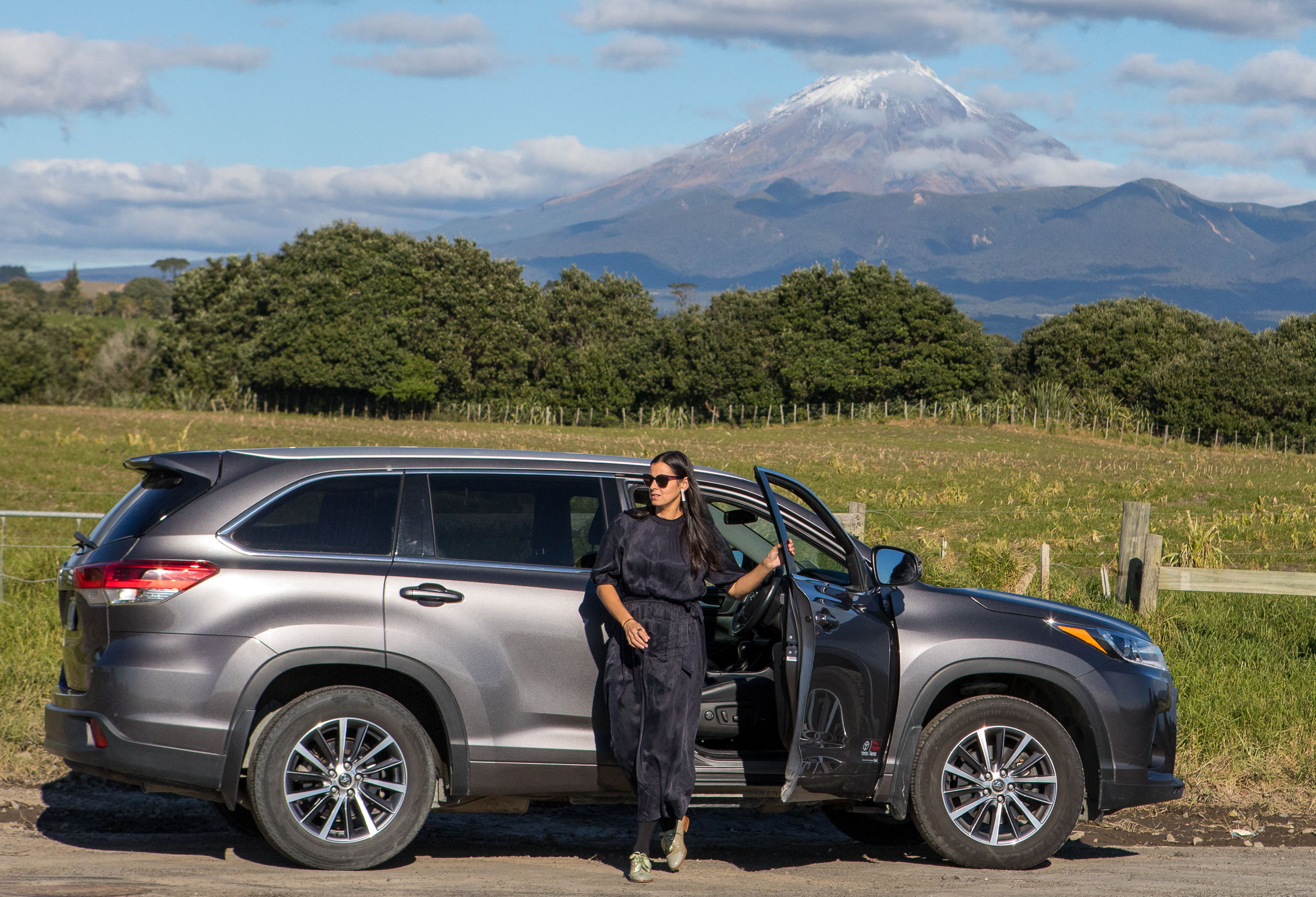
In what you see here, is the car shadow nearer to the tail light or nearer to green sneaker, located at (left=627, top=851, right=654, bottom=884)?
green sneaker, located at (left=627, top=851, right=654, bottom=884)

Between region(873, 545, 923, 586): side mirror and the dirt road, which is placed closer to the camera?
the dirt road

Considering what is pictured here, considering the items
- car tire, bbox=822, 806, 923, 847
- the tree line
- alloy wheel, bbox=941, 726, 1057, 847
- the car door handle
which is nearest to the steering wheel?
alloy wheel, bbox=941, 726, 1057, 847

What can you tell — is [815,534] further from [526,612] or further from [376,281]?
[376,281]

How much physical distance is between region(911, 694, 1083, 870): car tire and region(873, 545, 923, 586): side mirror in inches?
29.1

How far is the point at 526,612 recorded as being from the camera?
538 cm

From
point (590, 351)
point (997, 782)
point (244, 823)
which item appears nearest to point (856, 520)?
point (997, 782)

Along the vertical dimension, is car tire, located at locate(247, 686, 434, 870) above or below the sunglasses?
below

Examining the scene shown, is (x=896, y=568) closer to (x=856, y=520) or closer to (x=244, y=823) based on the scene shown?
(x=244, y=823)

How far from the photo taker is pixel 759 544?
6.36m

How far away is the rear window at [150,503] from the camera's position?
5277 mm

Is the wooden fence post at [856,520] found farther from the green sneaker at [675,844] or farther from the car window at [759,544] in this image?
the green sneaker at [675,844]

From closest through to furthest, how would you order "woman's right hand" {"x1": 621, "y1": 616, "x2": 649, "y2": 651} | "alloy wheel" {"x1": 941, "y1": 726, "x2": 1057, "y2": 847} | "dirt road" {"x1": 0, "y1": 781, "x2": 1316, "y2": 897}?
1. "woman's right hand" {"x1": 621, "y1": 616, "x2": 649, "y2": 651}
2. "dirt road" {"x1": 0, "y1": 781, "x2": 1316, "y2": 897}
3. "alloy wheel" {"x1": 941, "y1": 726, "x2": 1057, "y2": 847}

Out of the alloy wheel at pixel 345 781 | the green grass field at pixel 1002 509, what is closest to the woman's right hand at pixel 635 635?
the alloy wheel at pixel 345 781

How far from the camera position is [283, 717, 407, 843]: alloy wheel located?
17.4ft
